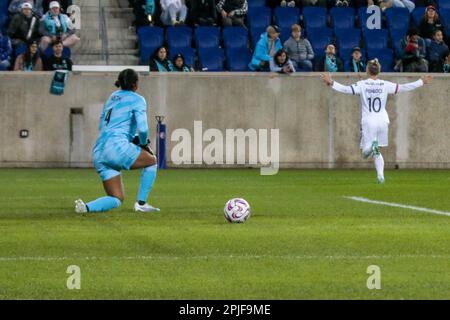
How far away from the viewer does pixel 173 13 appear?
30969 mm

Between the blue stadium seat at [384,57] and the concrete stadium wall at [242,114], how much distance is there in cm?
150

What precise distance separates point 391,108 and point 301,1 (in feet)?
13.4

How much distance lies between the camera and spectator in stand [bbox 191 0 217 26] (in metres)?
31.1

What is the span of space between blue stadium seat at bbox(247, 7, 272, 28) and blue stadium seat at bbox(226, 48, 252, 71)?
945 millimetres

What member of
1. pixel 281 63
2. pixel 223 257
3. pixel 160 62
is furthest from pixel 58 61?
pixel 223 257

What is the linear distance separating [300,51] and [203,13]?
8.16 feet

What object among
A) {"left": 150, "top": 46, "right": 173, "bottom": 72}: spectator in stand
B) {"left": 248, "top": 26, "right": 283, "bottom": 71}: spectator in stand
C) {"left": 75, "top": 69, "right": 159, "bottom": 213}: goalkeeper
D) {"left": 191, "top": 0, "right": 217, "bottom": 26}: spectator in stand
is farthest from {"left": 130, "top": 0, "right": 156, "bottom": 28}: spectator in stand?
{"left": 75, "top": 69, "right": 159, "bottom": 213}: goalkeeper

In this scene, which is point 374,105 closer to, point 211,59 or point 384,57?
point 211,59

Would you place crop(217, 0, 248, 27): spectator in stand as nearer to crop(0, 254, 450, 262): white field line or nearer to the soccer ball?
the soccer ball

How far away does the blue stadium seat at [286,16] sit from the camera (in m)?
31.6

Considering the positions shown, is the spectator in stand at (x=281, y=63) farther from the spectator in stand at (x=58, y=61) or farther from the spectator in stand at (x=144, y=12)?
the spectator in stand at (x=58, y=61)

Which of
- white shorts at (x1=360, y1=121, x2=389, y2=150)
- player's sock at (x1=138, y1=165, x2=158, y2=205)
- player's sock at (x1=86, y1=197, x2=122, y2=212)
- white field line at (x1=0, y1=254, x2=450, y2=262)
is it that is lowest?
white field line at (x1=0, y1=254, x2=450, y2=262)
